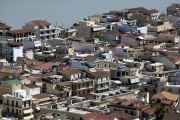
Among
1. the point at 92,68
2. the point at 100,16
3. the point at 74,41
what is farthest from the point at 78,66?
the point at 100,16

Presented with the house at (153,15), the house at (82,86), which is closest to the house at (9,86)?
the house at (82,86)

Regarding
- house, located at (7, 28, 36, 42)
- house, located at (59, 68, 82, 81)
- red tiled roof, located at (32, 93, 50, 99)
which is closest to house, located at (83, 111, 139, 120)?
red tiled roof, located at (32, 93, 50, 99)

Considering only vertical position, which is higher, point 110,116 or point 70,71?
point 70,71

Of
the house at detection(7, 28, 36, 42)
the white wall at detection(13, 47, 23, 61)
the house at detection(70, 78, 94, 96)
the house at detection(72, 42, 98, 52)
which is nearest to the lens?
the house at detection(70, 78, 94, 96)

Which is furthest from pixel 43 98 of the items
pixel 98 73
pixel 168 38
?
pixel 168 38

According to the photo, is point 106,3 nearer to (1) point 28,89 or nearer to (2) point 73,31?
(2) point 73,31

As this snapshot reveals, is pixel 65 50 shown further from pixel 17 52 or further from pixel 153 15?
pixel 153 15

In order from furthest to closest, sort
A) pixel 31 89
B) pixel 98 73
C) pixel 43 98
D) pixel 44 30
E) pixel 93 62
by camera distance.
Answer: pixel 44 30 → pixel 93 62 → pixel 98 73 → pixel 31 89 → pixel 43 98

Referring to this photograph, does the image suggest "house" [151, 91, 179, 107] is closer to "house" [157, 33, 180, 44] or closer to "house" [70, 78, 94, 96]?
"house" [70, 78, 94, 96]
